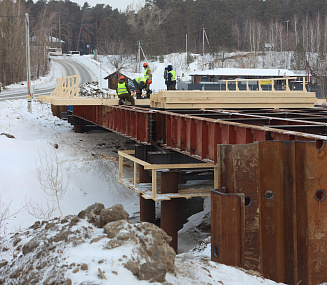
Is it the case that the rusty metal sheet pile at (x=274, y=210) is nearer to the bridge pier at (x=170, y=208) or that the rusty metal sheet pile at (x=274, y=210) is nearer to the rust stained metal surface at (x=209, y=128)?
the rust stained metal surface at (x=209, y=128)

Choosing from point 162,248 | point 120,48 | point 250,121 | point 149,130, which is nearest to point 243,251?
point 162,248

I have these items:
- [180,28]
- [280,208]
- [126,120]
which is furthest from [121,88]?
[180,28]

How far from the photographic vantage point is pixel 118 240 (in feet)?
19.7

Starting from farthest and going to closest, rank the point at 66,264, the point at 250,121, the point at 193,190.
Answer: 1. the point at 193,190
2. the point at 250,121
3. the point at 66,264

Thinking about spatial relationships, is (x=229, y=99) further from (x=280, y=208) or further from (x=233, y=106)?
(x=280, y=208)

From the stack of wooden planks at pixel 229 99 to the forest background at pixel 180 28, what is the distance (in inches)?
2242

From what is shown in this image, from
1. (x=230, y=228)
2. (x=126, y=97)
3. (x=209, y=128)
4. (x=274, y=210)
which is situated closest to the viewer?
(x=230, y=228)

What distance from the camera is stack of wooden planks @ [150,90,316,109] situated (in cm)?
1659

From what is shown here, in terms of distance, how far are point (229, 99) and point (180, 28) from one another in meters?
102

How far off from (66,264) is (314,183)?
13.0 ft

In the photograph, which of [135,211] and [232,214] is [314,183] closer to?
[232,214]

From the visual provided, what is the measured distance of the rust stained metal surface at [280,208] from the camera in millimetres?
7195

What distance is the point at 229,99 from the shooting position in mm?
17453

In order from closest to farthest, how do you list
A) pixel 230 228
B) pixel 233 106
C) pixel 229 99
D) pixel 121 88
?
1. pixel 230 228
2. pixel 229 99
3. pixel 233 106
4. pixel 121 88
